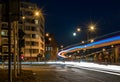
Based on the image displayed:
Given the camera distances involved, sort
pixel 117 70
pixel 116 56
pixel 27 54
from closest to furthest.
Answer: pixel 117 70
pixel 116 56
pixel 27 54

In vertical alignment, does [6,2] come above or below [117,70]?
above

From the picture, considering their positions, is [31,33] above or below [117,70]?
above

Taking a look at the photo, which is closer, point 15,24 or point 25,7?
point 15,24

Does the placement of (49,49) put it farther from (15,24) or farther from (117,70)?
(15,24)

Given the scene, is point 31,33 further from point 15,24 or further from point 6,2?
point 6,2

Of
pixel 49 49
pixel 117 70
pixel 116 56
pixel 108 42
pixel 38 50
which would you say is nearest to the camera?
pixel 117 70

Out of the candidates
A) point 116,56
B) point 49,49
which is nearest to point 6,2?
point 116,56

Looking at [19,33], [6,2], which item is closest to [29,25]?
[19,33]

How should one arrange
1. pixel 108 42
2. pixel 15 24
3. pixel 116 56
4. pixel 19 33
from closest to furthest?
pixel 15 24, pixel 19 33, pixel 108 42, pixel 116 56

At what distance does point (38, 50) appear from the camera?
464ft

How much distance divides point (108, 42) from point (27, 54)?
197 ft

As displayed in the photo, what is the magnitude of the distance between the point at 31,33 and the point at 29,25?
332 cm

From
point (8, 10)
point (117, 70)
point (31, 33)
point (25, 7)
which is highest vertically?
point (25, 7)

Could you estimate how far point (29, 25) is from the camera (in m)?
139
